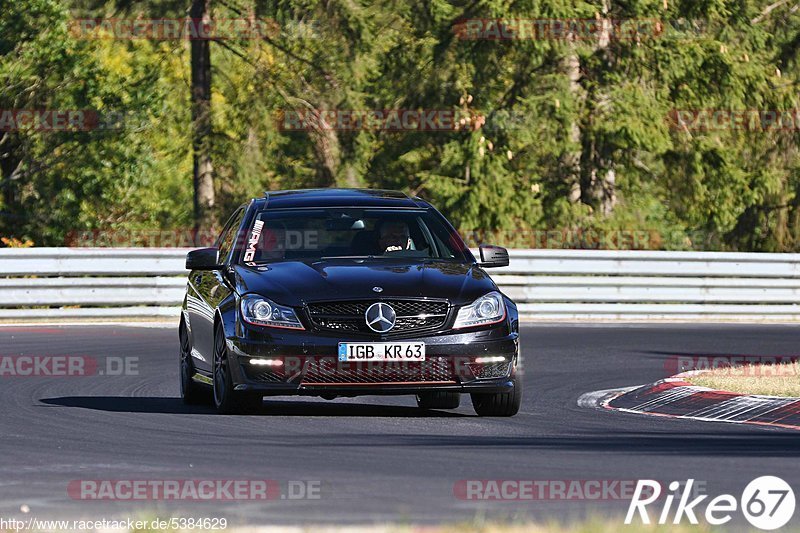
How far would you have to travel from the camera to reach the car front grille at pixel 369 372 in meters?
11.2

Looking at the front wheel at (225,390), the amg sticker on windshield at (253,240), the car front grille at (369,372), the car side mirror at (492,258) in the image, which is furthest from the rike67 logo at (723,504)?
the amg sticker on windshield at (253,240)

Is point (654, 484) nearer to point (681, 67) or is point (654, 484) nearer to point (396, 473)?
point (396, 473)

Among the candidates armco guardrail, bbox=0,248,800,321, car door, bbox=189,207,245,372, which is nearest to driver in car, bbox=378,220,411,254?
car door, bbox=189,207,245,372

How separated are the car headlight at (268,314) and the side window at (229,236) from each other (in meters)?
1.37

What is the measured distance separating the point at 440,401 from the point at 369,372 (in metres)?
1.84

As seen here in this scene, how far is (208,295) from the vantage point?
12.6 metres

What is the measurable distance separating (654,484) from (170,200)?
45591 millimetres

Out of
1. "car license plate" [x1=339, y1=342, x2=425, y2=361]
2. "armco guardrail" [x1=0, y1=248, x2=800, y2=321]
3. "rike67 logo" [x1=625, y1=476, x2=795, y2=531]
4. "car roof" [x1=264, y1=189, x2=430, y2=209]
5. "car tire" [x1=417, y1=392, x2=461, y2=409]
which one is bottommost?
"armco guardrail" [x1=0, y1=248, x2=800, y2=321]

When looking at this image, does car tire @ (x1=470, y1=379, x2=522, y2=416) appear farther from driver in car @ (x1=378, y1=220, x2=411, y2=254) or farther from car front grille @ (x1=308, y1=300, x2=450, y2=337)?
driver in car @ (x1=378, y1=220, x2=411, y2=254)

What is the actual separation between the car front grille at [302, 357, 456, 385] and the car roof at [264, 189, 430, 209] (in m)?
1.94

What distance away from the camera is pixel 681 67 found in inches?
1314

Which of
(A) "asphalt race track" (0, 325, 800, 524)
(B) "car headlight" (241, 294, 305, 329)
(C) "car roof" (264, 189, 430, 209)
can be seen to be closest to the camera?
(A) "asphalt race track" (0, 325, 800, 524)

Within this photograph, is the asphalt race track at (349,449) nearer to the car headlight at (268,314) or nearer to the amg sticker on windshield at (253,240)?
the car headlight at (268,314)

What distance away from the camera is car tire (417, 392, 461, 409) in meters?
12.9
